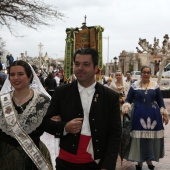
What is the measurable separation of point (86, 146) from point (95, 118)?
0.69ft

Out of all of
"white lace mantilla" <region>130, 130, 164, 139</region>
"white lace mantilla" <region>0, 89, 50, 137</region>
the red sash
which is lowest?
"white lace mantilla" <region>130, 130, 164, 139</region>

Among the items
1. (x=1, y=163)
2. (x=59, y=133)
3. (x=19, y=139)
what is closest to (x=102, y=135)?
(x=59, y=133)

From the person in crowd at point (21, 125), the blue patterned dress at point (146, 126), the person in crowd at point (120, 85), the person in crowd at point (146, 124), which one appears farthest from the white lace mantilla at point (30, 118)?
the person in crowd at point (120, 85)

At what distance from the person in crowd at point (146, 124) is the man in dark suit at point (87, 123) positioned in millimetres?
3153

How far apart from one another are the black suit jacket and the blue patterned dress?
10.5 ft

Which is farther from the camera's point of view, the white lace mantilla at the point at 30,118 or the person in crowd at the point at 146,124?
the person in crowd at the point at 146,124

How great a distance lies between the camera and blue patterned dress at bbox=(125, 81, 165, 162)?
19.6 ft

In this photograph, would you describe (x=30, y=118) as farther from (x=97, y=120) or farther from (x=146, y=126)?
(x=146, y=126)

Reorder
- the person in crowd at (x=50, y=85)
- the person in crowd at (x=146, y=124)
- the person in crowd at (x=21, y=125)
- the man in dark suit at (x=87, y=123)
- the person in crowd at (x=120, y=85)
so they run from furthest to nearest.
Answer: the person in crowd at (x=50, y=85)
the person in crowd at (x=120, y=85)
the person in crowd at (x=146, y=124)
the person in crowd at (x=21, y=125)
the man in dark suit at (x=87, y=123)

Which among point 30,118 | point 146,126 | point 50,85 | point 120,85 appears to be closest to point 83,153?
point 30,118

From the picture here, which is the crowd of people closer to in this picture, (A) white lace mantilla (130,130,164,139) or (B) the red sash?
(B) the red sash

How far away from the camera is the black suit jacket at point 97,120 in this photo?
2.74 metres

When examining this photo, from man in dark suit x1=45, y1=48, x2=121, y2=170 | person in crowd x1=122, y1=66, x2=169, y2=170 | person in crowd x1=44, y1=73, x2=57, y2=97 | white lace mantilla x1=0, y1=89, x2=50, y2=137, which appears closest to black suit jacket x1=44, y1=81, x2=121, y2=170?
man in dark suit x1=45, y1=48, x2=121, y2=170

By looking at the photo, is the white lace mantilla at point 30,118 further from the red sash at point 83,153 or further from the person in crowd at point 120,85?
the person in crowd at point 120,85
